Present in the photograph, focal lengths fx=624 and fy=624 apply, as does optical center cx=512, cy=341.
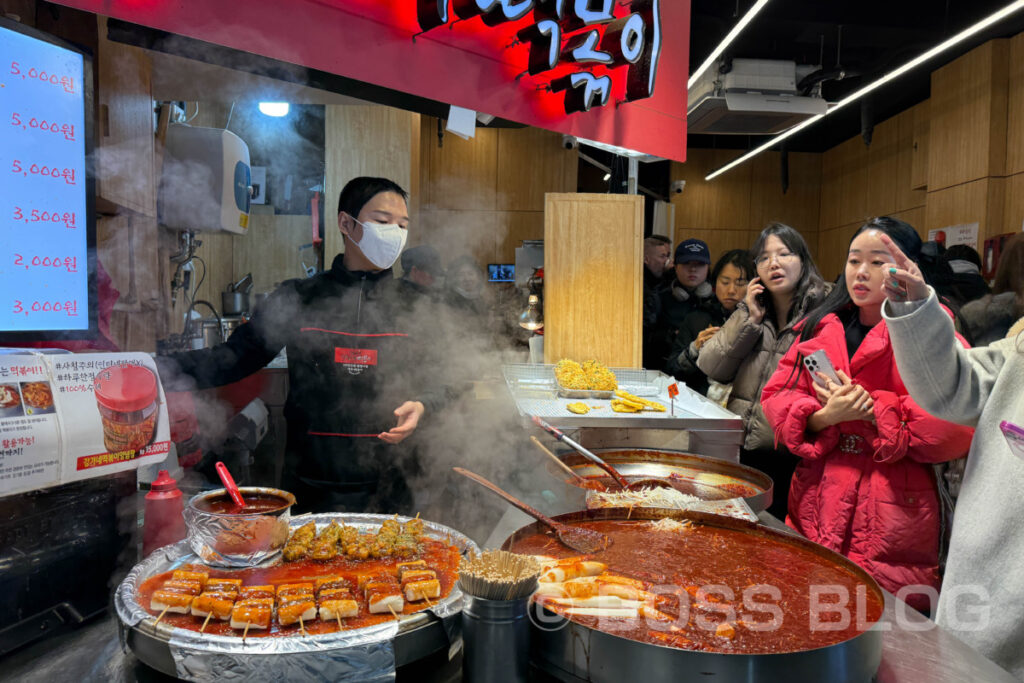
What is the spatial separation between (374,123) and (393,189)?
3.74 meters

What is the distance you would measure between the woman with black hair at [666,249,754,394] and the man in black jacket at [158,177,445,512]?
2.03m

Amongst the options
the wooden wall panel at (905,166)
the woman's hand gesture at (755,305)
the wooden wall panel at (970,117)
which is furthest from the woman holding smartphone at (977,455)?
the wooden wall panel at (905,166)

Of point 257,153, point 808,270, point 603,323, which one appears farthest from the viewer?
point 257,153

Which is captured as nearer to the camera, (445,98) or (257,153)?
(445,98)

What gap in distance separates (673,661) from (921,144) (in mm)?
10679

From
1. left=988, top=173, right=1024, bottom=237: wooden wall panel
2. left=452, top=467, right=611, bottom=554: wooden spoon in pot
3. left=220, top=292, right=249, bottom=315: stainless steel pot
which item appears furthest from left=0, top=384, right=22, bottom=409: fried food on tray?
left=988, top=173, right=1024, bottom=237: wooden wall panel

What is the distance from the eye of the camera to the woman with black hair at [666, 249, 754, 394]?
12.8 feet

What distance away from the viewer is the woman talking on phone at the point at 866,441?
1.96m

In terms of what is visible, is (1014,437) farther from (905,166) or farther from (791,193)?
(791,193)

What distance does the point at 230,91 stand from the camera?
10.6ft

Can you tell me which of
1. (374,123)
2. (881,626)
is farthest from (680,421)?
(374,123)

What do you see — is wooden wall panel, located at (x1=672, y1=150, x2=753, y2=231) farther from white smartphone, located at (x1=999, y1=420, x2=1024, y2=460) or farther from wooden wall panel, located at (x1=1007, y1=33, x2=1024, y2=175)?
white smartphone, located at (x1=999, y1=420, x2=1024, y2=460)

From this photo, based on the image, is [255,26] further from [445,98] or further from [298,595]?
[298,595]

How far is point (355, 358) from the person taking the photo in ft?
7.79
